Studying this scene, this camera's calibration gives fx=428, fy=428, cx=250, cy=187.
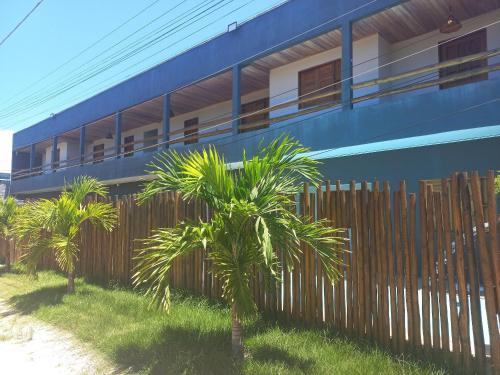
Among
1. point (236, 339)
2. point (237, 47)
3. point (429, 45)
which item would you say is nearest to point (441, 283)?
point (236, 339)

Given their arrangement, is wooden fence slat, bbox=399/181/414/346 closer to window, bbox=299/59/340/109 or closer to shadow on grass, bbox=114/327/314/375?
shadow on grass, bbox=114/327/314/375

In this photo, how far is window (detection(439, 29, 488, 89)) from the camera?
31.8ft

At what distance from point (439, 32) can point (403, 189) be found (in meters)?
7.80

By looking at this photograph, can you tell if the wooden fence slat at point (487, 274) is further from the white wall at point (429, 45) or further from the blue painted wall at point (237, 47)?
the blue painted wall at point (237, 47)

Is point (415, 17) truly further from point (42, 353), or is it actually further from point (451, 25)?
point (42, 353)

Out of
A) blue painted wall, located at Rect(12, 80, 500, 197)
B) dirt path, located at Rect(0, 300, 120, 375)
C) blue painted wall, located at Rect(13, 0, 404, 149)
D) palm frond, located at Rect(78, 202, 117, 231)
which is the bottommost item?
dirt path, located at Rect(0, 300, 120, 375)

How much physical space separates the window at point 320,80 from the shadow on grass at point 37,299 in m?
7.63

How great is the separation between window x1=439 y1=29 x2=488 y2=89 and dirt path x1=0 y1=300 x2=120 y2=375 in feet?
30.3

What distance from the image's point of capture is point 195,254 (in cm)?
662

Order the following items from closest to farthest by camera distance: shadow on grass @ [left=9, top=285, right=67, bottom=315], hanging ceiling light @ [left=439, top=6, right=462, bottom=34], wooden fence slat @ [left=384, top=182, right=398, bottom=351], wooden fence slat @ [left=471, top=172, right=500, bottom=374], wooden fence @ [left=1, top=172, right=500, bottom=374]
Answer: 1. wooden fence slat @ [left=471, top=172, right=500, bottom=374]
2. wooden fence @ [left=1, top=172, right=500, bottom=374]
3. wooden fence slat @ [left=384, top=182, right=398, bottom=351]
4. shadow on grass @ [left=9, top=285, right=67, bottom=315]
5. hanging ceiling light @ [left=439, top=6, right=462, bottom=34]

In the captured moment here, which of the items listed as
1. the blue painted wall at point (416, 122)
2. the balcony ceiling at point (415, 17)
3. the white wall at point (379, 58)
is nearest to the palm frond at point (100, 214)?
the blue painted wall at point (416, 122)

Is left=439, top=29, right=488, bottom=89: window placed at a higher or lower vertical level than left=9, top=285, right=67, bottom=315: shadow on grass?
higher

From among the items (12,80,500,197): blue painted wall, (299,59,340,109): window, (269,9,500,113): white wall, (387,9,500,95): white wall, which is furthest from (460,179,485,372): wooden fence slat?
(299,59,340,109): window

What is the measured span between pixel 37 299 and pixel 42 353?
9.93 ft
